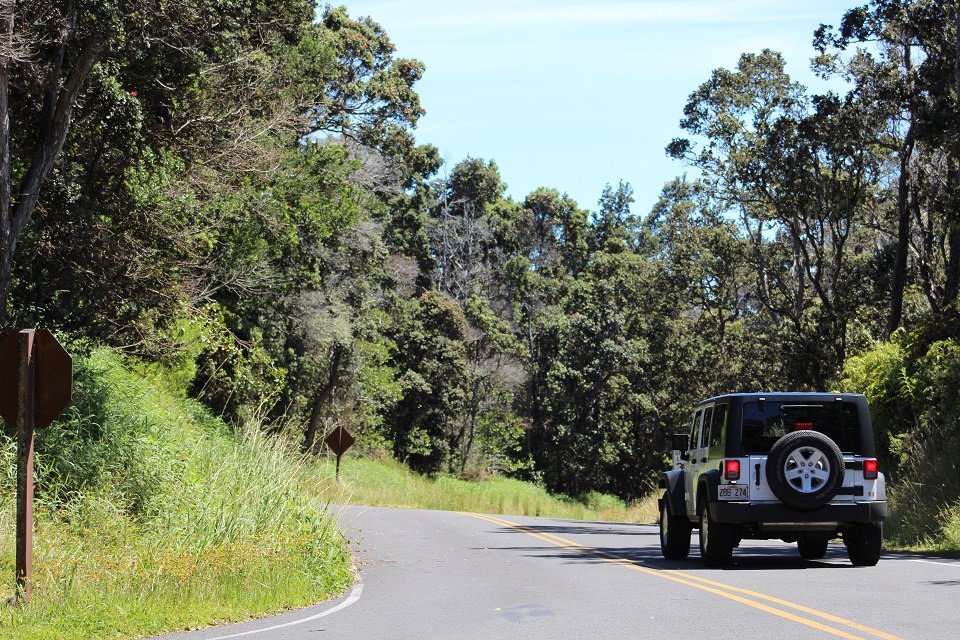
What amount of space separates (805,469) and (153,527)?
8.02 m

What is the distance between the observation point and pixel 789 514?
1399cm

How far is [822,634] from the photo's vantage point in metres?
8.83

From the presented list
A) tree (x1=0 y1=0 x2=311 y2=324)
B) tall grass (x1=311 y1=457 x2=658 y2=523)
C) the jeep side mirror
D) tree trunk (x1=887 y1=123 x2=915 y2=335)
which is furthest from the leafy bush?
tree (x1=0 y1=0 x2=311 y2=324)

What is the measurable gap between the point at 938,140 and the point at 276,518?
18630 mm

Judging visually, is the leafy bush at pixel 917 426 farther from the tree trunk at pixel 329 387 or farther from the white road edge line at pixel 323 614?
the tree trunk at pixel 329 387

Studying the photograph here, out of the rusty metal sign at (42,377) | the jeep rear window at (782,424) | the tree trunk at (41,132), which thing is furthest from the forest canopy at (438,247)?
the jeep rear window at (782,424)

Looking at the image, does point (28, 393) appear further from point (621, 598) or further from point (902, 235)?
point (902, 235)

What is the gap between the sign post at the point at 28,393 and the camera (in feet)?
35.0

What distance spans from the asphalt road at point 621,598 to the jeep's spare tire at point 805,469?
0.92 m

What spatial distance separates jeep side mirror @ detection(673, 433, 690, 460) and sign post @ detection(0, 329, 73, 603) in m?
8.67

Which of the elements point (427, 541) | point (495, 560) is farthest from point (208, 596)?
point (427, 541)

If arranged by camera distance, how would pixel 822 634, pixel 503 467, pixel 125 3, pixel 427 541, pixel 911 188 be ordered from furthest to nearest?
Answer: pixel 503 467, pixel 911 188, pixel 427 541, pixel 125 3, pixel 822 634

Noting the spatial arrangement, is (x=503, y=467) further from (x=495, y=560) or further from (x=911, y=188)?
(x=495, y=560)

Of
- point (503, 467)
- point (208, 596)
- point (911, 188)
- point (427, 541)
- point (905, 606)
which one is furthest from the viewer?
point (503, 467)
